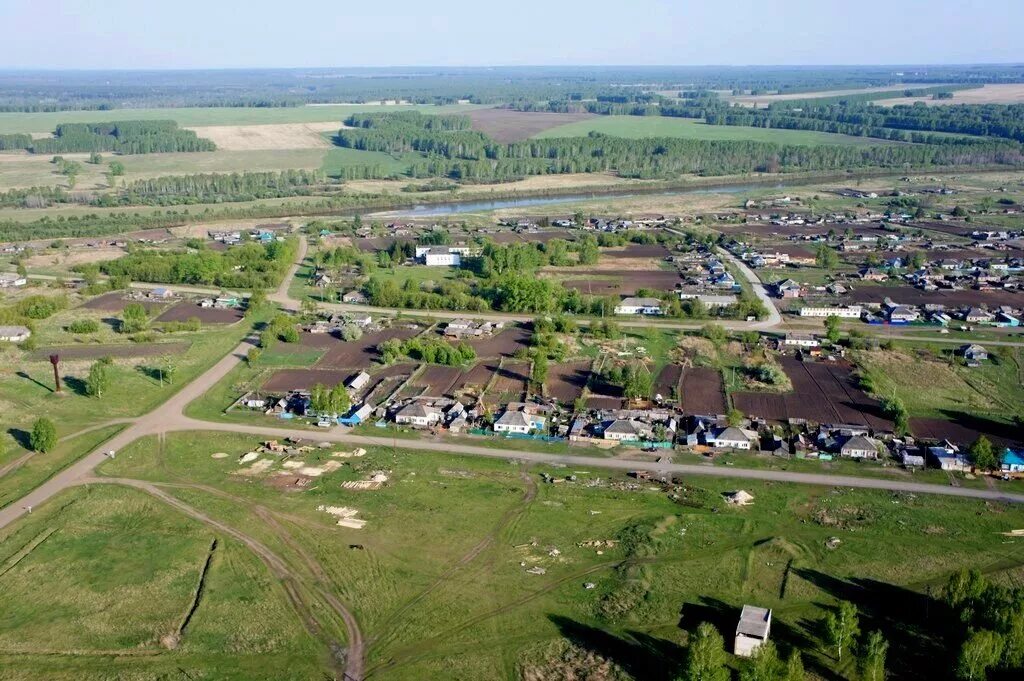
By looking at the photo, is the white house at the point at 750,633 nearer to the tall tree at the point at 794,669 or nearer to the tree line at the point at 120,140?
the tall tree at the point at 794,669

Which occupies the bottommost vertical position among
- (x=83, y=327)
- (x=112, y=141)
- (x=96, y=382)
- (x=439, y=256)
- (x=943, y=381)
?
(x=943, y=381)

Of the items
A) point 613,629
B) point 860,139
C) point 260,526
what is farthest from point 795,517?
point 860,139

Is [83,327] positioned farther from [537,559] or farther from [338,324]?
[537,559]

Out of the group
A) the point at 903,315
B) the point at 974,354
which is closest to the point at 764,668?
the point at 974,354

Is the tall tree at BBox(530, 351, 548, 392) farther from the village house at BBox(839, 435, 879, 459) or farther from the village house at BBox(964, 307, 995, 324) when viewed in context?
the village house at BBox(964, 307, 995, 324)

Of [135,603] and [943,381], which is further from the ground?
[943,381]

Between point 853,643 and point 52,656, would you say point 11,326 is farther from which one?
point 853,643
